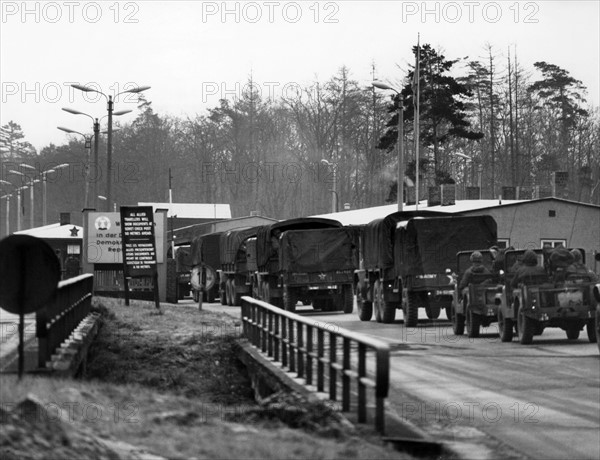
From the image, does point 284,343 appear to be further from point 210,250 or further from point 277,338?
point 210,250

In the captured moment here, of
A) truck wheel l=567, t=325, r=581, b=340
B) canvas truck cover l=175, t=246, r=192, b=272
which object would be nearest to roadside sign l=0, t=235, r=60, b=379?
truck wheel l=567, t=325, r=581, b=340

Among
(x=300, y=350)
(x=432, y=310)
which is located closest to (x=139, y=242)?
(x=432, y=310)

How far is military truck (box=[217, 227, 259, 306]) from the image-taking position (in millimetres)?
51688

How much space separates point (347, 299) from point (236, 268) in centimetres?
1052

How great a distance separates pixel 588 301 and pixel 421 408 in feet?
34.6

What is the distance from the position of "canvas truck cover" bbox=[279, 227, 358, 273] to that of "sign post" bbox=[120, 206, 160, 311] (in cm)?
708

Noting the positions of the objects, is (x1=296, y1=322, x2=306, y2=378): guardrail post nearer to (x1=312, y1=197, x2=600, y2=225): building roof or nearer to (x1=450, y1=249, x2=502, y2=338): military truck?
(x1=450, y1=249, x2=502, y2=338): military truck

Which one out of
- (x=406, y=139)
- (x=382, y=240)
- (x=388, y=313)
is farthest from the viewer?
(x=406, y=139)

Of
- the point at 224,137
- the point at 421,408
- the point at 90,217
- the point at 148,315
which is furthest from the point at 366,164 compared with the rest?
the point at 421,408

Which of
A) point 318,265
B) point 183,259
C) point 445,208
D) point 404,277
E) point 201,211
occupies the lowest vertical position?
point 404,277

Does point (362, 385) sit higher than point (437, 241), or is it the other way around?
point (437, 241)

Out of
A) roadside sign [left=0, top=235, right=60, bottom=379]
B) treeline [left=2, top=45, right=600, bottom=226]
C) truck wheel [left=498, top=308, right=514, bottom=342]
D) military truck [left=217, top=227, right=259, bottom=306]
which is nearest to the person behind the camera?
roadside sign [left=0, top=235, right=60, bottom=379]

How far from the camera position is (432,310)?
3522cm

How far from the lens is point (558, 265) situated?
83.8 ft
